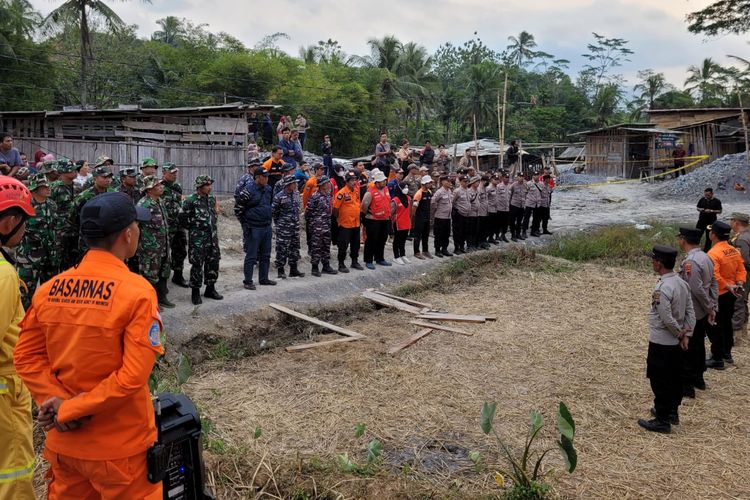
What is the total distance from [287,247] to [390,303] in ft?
6.84

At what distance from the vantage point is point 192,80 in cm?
2888

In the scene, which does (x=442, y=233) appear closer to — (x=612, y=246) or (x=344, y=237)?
(x=344, y=237)

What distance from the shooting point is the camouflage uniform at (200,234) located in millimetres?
7988

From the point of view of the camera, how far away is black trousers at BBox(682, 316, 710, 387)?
244 inches

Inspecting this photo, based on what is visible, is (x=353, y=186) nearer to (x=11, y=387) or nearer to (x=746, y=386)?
(x=746, y=386)

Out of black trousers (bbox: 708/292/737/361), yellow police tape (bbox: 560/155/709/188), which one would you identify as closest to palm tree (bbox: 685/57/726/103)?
yellow police tape (bbox: 560/155/709/188)

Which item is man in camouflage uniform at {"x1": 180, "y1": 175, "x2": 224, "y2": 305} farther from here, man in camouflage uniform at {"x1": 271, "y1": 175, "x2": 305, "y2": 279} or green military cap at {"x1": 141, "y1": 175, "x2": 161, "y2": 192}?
man in camouflage uniform at {"x1": 271, "y1": 175, "x2": 305, "y2": 279}

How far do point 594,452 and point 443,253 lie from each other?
841cm

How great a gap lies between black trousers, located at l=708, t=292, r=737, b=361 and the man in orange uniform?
685cm

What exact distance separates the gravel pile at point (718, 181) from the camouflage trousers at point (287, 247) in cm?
1969

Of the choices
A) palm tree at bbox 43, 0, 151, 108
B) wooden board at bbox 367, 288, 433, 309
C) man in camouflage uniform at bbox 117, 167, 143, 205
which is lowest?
wooden board at bbox 367, 288, 433, 309

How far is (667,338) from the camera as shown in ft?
17.0

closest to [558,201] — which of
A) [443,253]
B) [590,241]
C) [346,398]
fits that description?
[590,241]

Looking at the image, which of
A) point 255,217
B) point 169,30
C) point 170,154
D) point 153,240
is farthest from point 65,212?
point 169,30
